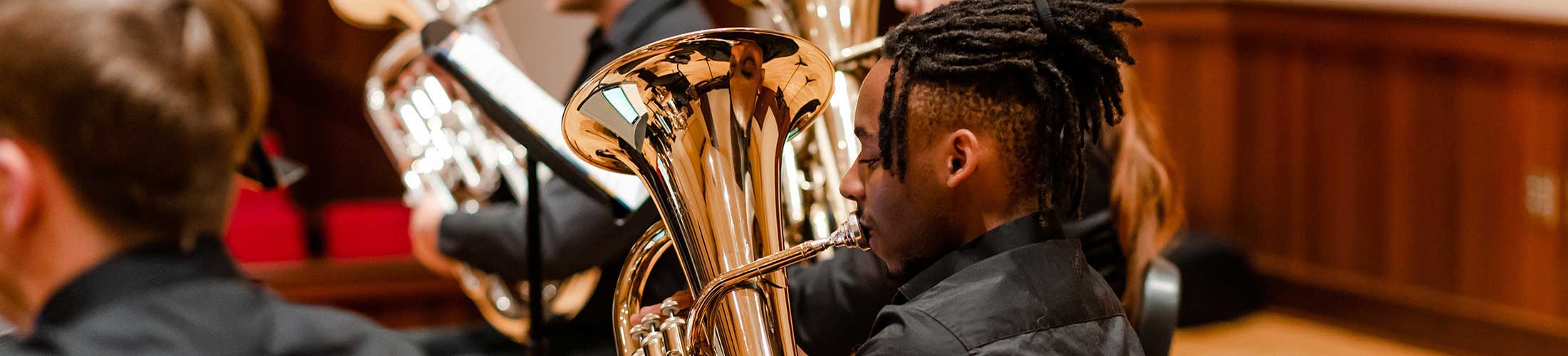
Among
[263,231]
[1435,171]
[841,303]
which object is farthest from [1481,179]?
[263,231]

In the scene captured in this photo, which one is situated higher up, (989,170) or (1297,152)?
(989,170)

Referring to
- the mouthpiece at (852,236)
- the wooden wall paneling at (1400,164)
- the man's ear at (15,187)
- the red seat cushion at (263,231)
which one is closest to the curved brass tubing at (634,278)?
the mouthpiece at (852,236)

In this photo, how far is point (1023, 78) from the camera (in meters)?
0.98

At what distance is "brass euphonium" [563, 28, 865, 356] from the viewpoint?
3.44 ft

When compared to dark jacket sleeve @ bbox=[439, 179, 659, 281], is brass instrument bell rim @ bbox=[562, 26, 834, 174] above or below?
above

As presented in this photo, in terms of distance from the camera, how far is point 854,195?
3.50 feet

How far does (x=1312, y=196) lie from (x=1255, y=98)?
0.30m

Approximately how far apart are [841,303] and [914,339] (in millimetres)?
437

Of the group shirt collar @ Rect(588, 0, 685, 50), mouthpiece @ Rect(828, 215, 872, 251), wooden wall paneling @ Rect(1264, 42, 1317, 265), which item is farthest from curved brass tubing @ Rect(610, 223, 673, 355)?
wooden wall paneling @ Rect(1264, 42, 1317, 265)

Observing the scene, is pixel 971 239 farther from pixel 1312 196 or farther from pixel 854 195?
pixel 1312 196

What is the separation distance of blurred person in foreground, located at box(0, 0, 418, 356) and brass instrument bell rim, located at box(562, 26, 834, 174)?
0.32 meters

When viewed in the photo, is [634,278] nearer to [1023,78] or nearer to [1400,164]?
[1023,78]

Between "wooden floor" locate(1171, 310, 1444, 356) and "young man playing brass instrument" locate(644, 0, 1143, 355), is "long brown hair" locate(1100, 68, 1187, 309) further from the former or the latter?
"wooden floor" locate(1171, 310, 1444, 356)

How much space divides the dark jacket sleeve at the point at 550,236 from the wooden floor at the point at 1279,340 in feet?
6.36
